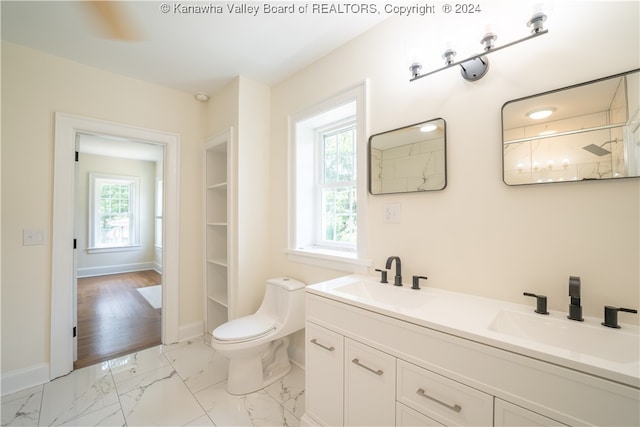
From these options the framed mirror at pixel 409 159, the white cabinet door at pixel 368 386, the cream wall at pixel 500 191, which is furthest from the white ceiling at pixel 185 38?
the white cabinet door at pixel 368 386

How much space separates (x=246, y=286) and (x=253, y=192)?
2.82 feet

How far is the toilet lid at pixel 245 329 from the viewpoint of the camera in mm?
1743

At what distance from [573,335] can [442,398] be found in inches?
21.4

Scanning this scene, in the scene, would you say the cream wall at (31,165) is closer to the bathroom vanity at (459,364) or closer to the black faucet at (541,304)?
the bathroom vanity at (459,364)

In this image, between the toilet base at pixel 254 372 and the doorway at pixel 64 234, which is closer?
the toilet base at pixel 254 372

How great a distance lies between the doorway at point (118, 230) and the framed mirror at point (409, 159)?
3.23 meters

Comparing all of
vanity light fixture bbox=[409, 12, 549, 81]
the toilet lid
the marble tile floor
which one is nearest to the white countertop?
the toilet lid

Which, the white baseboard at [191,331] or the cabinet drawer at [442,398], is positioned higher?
the cabinet drawer at [442,398]

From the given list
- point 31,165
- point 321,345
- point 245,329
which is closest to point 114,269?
point 31,165

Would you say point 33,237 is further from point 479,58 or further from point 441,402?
point 479,58

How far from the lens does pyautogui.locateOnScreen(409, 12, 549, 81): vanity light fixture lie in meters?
1.03

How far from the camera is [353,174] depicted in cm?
215

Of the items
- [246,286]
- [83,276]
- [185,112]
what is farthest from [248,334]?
[83,276]

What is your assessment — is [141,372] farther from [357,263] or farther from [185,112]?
[185,112]
